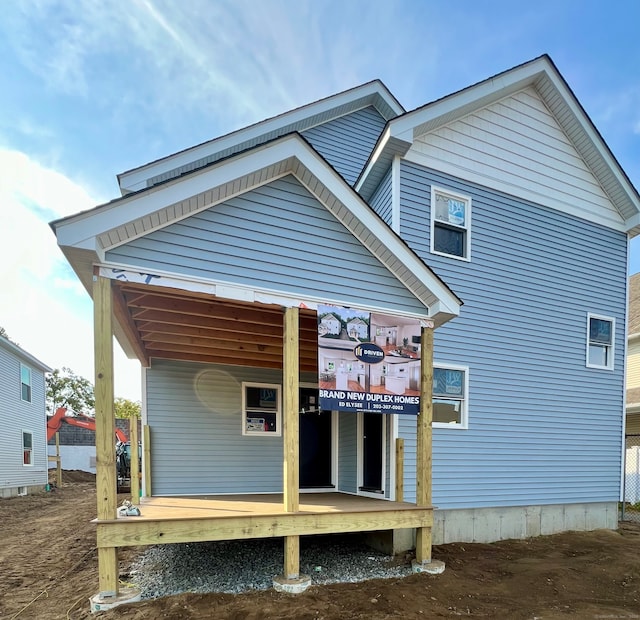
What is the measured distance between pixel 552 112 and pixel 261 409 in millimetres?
8589

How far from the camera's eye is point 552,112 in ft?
28.6

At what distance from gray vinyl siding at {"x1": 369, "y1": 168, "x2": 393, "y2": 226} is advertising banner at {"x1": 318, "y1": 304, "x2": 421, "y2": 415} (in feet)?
8.43

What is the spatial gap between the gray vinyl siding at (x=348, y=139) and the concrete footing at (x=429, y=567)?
24.4 ft

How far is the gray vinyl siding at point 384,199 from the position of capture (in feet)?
24.0

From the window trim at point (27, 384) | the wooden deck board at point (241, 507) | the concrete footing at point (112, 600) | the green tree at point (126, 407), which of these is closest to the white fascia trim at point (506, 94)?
the wooden deck board at point (241, 507)

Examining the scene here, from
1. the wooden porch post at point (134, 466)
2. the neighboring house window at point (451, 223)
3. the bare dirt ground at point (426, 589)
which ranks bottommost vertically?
the bare dirt ground at point (426, 589)

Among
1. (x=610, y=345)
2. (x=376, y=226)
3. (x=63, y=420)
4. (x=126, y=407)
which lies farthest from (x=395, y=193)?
(x=126, y=407)

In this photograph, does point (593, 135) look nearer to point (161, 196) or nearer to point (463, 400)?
point (463, 400)

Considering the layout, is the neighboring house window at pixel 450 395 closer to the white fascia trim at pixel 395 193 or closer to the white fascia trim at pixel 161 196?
the white fascia trim at pixel 395 193

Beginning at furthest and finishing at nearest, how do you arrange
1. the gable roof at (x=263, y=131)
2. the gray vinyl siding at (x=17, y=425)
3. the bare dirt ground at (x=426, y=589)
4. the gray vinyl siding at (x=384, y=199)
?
the gray vinyl siding at (x=17, y=425)
the gable roof at (x=263, y=131)
the gray vinyl siding at (x=384, y=199)
the bare dirt ground at (x=426, y=589)

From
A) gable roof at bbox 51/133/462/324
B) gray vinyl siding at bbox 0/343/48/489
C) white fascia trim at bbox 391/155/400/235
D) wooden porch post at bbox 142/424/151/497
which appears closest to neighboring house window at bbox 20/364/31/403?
gray vinyl siding at bbox 0/343/48/489

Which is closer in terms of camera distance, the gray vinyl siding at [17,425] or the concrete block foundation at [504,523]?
the concrete block foundation at [504,523]

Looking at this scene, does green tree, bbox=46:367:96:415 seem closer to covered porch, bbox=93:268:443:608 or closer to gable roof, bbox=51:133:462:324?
covered porch, bbox=93:268:443:608

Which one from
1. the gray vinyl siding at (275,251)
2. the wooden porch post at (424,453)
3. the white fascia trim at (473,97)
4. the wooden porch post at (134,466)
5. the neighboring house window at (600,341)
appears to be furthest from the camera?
the neighboring house window at (600,341)
